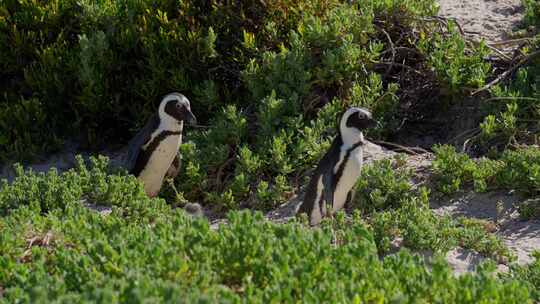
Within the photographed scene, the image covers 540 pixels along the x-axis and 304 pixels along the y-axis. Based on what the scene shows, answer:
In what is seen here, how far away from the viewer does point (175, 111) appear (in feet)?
23.3

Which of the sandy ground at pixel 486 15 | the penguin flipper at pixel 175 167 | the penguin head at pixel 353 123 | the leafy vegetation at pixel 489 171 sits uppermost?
the sandy ground at pixel 486 15

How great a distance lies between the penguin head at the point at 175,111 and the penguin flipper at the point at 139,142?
9 cm

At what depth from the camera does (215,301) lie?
12.4 ft

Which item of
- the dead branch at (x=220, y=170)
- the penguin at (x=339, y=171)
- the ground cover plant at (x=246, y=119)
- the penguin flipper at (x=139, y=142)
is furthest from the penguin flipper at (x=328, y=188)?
the penguin flipper at (x=139, y=142)

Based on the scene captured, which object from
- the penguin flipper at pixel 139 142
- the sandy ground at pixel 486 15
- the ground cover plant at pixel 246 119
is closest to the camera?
the ground cover plant at pixel 246 119

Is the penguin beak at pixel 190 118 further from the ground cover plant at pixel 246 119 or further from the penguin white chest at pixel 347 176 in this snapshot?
the penguin white chest at pixel 347 176

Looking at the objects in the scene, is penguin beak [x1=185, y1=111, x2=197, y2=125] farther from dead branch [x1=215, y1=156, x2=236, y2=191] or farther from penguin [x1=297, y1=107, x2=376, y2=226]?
penguin [x1=297, y1=107, x2=376, y2=226]

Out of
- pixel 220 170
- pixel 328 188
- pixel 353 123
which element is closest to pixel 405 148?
pixel 353 123

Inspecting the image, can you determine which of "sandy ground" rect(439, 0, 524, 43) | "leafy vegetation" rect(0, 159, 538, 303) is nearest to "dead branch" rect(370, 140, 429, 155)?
"sandy ground" rect(439, 0, 524, 43)

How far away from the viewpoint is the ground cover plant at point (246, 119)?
14.8 feet

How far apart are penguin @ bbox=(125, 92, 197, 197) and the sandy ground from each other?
9.07 feet

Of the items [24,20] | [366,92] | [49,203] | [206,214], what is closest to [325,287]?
[49,203]

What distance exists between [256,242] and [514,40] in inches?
177

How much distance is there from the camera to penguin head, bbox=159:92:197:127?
7.08 m
